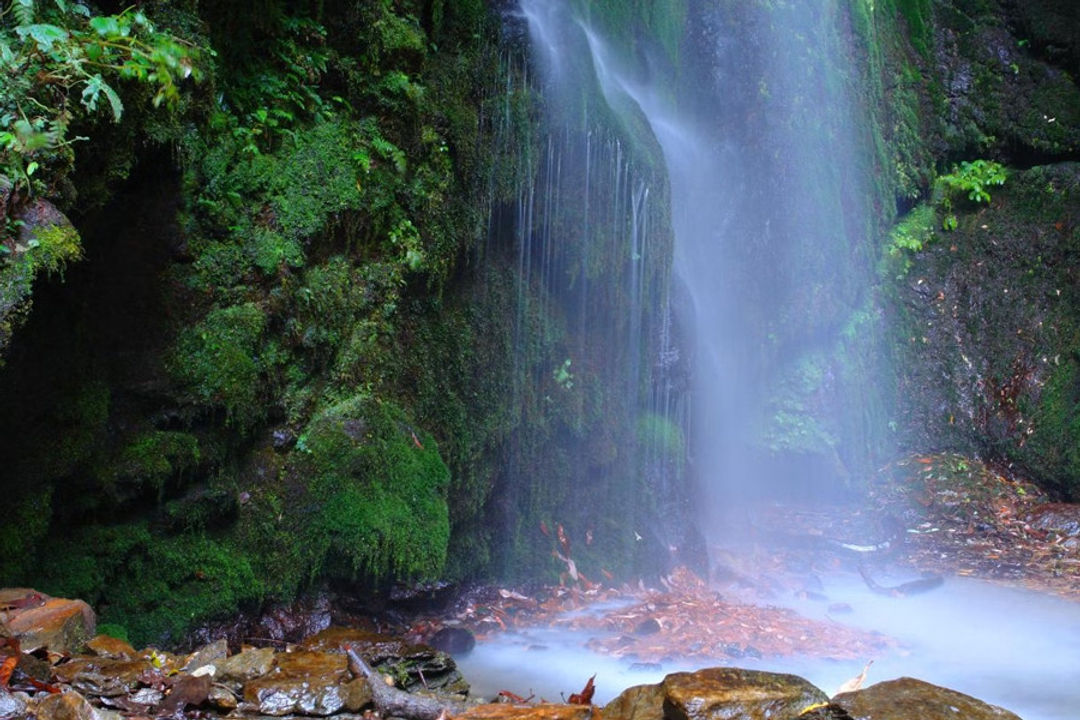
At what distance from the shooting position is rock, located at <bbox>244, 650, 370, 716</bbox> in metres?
3.12

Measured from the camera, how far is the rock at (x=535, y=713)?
3031 millimetres

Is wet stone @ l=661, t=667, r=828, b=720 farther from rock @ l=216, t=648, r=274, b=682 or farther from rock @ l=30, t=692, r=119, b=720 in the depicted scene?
rock @ l=30, t=692, r=119, b=720

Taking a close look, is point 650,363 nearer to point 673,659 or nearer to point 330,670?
point 673,659

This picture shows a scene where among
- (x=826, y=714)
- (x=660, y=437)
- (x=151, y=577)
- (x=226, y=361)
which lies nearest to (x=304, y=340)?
(x=226, y=361)

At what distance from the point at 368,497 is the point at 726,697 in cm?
296

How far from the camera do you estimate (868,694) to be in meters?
2.87

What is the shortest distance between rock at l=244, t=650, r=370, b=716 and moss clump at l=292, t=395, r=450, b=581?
4.63 ft

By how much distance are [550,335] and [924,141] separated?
8.68 metres

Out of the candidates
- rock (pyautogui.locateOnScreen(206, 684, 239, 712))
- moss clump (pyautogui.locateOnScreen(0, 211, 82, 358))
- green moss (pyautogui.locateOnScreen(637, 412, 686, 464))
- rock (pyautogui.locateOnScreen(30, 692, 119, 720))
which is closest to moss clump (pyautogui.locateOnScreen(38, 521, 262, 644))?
rock (pyautogui.locateOnScreen(206, 684, 239, 712))

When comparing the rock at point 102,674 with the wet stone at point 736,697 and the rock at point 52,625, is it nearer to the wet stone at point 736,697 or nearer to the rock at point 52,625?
the rock at point 52,625

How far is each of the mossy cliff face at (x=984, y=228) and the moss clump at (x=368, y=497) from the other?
8801 mm

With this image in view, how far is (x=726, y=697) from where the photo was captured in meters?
2.74

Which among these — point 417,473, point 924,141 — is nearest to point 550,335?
point 417,473

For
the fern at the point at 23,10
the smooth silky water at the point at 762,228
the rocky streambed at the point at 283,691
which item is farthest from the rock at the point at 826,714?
the smooth silky water at the point at 762,228
